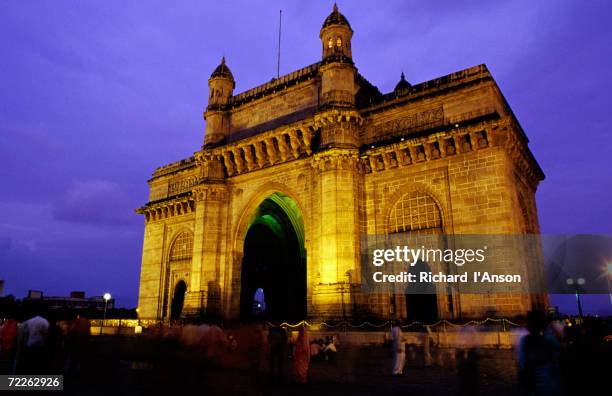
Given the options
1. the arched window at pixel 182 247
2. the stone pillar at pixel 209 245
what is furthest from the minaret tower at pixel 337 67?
the arched window at pixel 182 247

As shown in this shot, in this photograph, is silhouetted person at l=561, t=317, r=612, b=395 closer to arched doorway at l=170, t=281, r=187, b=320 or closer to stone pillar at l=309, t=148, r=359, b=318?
stone pillar at l=309, t=148, r=359, b=318

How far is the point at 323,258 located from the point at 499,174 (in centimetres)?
911

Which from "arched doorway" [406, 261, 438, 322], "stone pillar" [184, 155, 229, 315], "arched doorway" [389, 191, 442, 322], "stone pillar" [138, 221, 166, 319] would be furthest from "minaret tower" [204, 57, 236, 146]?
"arched doorway" [406, 261, 438, 322]

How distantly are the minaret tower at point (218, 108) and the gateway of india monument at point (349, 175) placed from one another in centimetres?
8

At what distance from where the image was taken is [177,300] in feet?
111

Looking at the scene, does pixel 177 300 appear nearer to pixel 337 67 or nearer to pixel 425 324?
pixel 425 324

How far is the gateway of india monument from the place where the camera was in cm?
2048

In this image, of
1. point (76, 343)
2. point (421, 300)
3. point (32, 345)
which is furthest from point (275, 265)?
point (32, 345)

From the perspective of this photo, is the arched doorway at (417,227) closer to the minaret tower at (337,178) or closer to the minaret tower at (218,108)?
the minaret tower at (337,178)

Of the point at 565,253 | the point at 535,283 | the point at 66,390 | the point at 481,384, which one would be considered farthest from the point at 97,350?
the point at 565,253

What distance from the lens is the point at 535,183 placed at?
28.0 m

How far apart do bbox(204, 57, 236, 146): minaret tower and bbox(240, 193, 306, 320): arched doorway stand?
5992 millimetres

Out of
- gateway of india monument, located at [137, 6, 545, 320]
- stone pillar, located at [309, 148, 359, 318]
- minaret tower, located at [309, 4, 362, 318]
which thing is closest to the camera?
gateway of india monument, located at [137, 6, 545, 320]

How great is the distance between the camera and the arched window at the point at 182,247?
33.2 m
